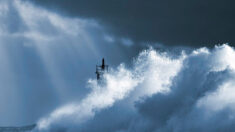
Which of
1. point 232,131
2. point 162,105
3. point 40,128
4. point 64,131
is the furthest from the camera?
point 40,128

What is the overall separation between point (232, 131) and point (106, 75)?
2585 inches

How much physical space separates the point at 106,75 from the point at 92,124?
29838 millimetres

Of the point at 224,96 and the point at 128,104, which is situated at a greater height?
the point at 128,104

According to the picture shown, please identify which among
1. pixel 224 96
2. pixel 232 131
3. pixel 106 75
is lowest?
pixel 232 131

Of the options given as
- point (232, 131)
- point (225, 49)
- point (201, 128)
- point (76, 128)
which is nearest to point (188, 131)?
point (201, 128)

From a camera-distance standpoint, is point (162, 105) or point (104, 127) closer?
point (162, 105)

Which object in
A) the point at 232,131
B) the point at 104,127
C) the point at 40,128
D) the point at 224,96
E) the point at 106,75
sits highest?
the point at 106,75

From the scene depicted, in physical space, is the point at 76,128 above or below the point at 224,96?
above

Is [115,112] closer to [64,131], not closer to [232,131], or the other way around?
[64,131]

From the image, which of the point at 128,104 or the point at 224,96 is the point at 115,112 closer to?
the point at 128,104

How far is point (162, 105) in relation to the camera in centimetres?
11000

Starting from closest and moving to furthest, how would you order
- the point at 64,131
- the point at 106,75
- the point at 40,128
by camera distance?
the point at 64,131 → the point at 40,128 → the point at 106,75

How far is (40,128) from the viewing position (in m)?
143

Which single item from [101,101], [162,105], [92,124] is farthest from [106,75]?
[162,105]
